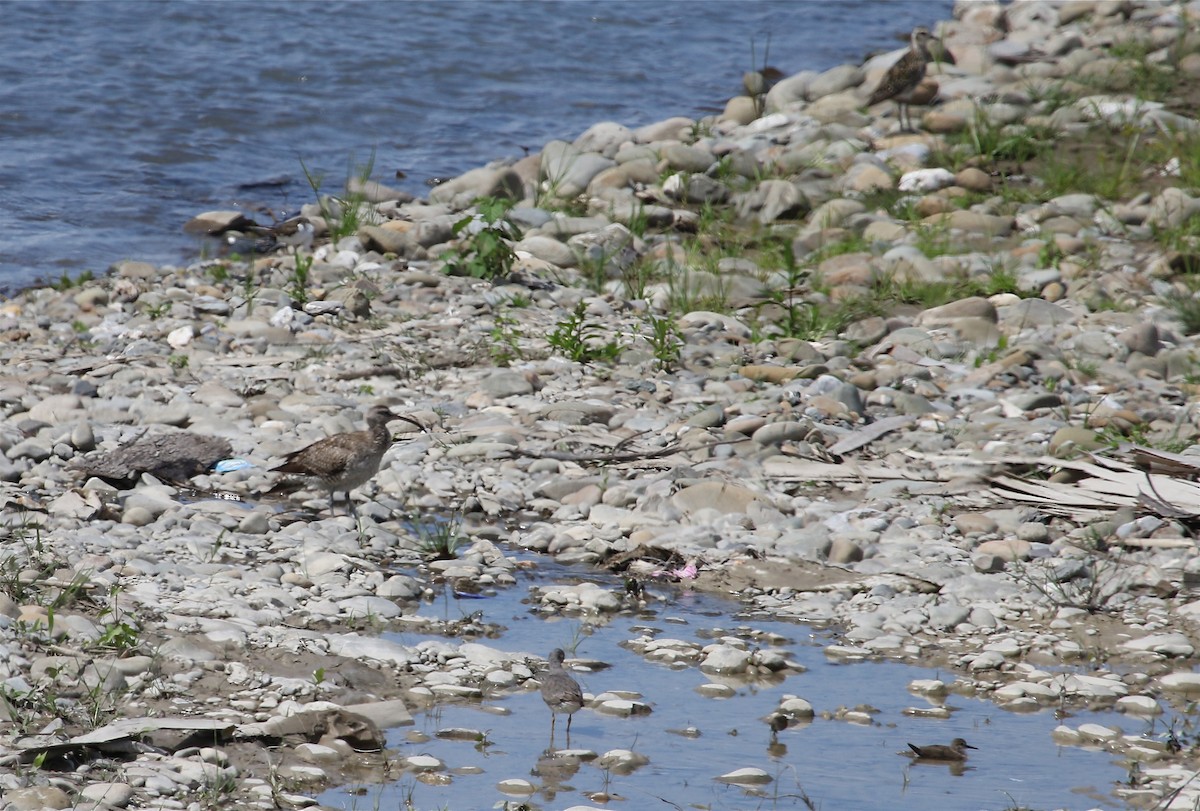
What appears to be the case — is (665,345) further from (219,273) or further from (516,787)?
(516,787)

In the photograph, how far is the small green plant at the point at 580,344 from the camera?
918cm

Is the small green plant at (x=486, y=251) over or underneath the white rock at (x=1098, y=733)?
over

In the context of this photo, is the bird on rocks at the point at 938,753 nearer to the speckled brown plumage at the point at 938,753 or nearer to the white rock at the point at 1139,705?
the speckled brown plumage at the point at 938,753

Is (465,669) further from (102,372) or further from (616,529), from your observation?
(102,372)

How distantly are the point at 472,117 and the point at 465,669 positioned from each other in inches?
532

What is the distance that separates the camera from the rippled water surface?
442cm

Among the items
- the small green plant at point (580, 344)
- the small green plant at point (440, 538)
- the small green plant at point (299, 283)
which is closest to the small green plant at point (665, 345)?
the small green plant at point (580, 344)

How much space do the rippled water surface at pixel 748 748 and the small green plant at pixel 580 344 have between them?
3601mm

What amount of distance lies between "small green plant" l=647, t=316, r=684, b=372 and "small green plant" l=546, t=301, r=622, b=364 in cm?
27

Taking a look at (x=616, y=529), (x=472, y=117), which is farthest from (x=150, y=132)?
(x=616, y=529)

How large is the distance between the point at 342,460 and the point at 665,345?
2.84 meters

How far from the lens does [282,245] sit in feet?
40.4

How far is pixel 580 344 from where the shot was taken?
30.1 feet

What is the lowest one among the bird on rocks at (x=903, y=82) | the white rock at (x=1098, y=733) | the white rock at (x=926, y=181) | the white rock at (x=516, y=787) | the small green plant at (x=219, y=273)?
the white rock at (x=1098, y=733)
